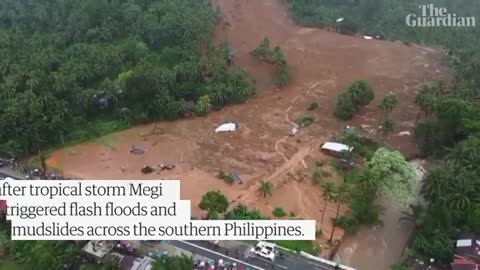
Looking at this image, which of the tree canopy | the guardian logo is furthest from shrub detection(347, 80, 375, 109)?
the guardian logo

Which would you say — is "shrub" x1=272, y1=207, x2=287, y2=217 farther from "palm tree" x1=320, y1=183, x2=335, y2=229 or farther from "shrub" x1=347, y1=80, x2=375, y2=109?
Answer: "shrub" x1=347, y1=80, x2=375, y2=109

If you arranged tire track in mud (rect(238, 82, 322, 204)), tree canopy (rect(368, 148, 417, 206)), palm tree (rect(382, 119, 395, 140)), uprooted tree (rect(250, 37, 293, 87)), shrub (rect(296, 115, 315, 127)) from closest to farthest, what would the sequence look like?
tree canopy (rect(368, 148, 417, 206))
tire track in mud (rect(238, 82, 322, 204))
palm tree (rect(382, 119, 395, 140))
shrub (rect(296, 115, 315, 127))
uprooted tree (rect(250, 37, 293, 87))

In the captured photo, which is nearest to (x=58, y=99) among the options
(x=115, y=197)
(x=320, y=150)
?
(x=115, y=197)

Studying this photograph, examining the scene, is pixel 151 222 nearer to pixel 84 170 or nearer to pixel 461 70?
pixel 84 170

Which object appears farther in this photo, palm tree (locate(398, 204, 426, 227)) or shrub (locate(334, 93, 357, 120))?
shrub (locate(334, 93, 357, 120))

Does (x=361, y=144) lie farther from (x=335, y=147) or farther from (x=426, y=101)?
(x=426, y=101)

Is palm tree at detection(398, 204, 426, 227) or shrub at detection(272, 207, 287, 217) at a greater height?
palm tree at detection(398, 204, 426, 227)

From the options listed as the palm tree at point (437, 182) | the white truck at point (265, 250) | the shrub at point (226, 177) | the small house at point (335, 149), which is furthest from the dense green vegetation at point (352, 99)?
the white truck at point (265, 250)
